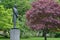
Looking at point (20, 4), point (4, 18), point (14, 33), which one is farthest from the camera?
point (20, 4)

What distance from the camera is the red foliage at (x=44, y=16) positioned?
72.5 feet

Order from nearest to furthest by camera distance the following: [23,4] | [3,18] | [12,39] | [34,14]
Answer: [12,39], [34,14], [3,18], [23,4]

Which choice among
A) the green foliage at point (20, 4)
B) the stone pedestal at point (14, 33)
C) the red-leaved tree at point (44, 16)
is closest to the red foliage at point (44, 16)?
the red-leaved tree at point (44, 16)

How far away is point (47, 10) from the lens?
22.1 meters

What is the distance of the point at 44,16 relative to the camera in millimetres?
22344

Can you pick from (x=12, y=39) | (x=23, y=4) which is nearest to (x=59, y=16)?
(x=12, y=39)

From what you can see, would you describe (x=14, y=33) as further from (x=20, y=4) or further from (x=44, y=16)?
(x=20, y=4)

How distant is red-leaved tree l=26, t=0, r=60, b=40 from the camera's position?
22109mm

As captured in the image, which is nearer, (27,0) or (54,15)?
(54,15)

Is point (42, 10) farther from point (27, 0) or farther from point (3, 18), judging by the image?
point (27, 0)

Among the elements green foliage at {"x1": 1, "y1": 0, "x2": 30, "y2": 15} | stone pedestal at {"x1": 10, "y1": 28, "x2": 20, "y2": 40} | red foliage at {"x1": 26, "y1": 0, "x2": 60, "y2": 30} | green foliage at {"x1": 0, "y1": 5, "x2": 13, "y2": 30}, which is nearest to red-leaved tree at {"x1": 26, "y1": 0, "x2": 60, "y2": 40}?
red foliage at {"x1": 26, "y1": 0, "x2": 60, "y2": 30}

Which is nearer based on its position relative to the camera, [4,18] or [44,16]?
[44,16]

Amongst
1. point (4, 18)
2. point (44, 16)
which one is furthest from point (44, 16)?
point (4, 18)

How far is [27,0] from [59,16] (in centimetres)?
1951
